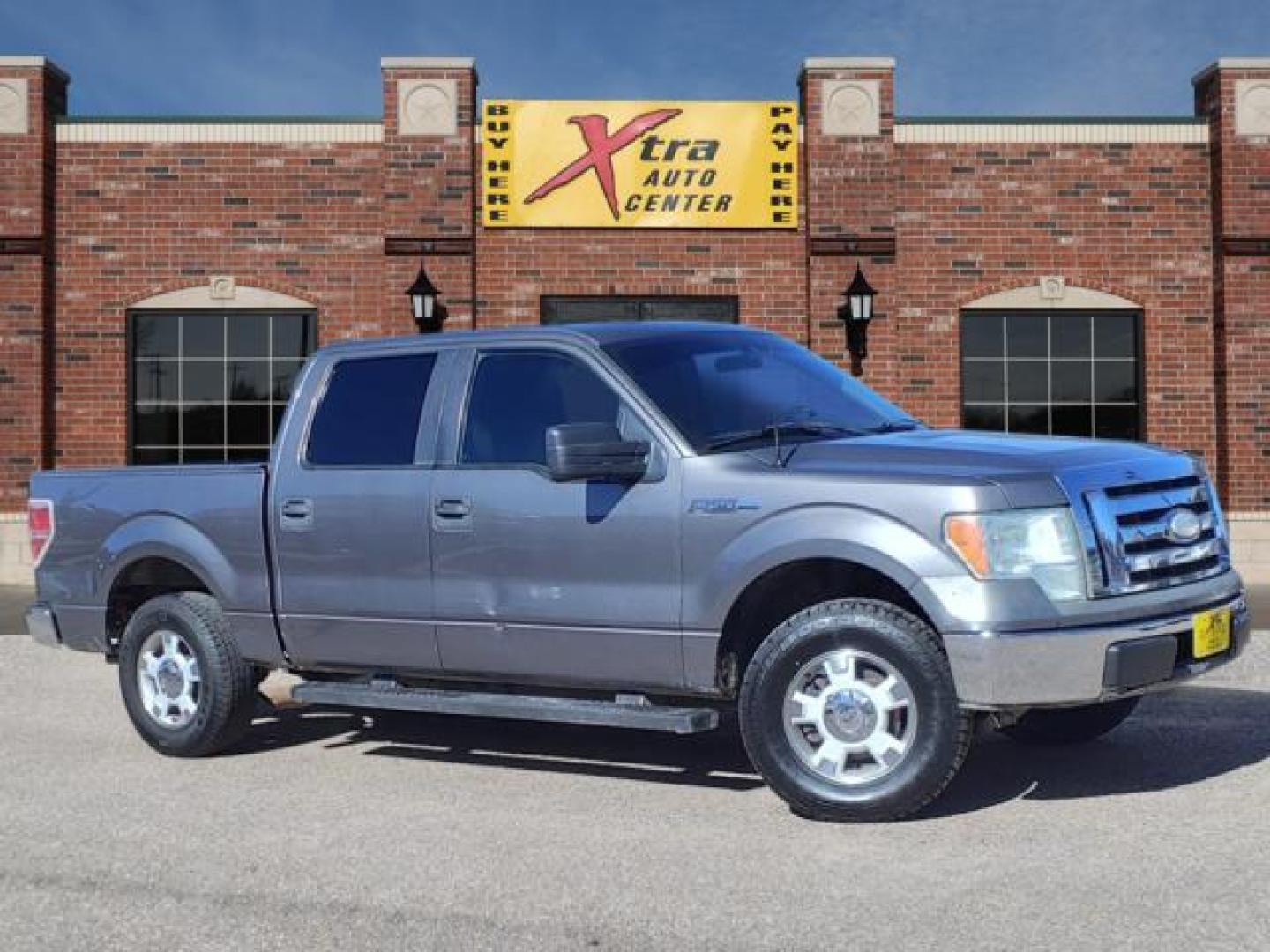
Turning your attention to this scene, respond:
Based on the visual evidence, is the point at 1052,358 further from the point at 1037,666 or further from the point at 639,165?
the point at 1037,666

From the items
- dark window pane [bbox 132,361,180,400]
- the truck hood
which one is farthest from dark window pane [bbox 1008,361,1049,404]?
the truck hood

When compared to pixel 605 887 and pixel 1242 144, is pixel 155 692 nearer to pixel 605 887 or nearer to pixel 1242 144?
pixel 605 887

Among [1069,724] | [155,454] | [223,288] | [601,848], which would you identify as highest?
[223,288]

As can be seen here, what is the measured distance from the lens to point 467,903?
4.68 meters

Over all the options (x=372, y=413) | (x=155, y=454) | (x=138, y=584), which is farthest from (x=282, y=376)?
(x=372, y=413)

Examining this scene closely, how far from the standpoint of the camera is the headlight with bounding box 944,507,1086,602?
18.0 ft

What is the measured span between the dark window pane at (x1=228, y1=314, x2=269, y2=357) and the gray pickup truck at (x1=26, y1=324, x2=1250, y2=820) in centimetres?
1053

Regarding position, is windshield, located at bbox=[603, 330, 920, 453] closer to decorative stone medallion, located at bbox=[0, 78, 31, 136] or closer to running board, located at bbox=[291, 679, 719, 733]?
running board, located at bbox=[291, 679, 719, 733]

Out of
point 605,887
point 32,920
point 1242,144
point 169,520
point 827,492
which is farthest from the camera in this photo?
point 1242,144

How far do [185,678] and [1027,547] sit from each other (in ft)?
13.6

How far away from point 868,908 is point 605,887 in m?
0.84

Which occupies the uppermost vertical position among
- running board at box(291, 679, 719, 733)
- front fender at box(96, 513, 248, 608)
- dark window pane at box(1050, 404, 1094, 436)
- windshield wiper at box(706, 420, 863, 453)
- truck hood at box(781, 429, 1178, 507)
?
dark window pane at box(1050, 404, 1094, 436)

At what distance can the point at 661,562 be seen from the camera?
20.0 feet

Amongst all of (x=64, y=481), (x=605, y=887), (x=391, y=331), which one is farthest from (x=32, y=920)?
(x=391, y=331)
